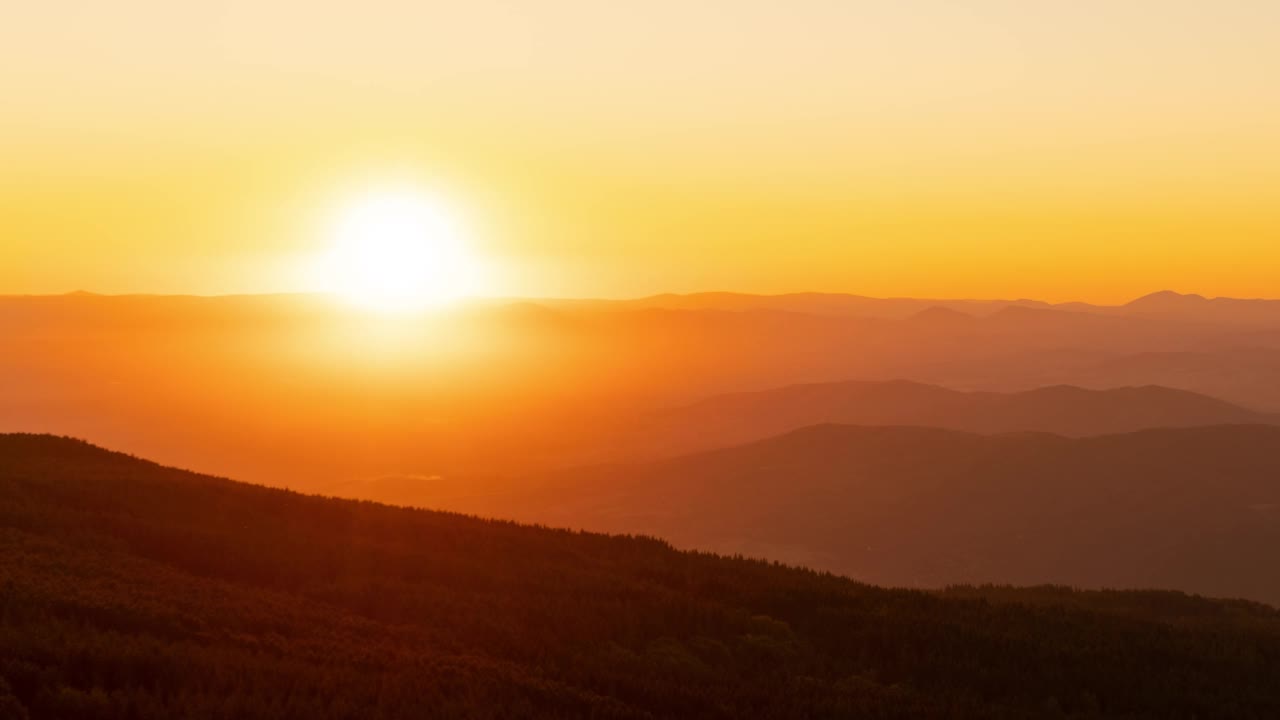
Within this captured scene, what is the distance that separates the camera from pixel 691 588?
67.4ft

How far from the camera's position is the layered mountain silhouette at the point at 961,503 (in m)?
113

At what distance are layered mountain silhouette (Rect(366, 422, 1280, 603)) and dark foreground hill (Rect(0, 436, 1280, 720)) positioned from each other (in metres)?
88.9

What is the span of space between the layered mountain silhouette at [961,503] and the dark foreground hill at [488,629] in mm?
88860

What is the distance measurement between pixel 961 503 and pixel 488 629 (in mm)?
129887

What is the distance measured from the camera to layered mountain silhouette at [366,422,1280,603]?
370ft

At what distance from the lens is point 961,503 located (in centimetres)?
13762

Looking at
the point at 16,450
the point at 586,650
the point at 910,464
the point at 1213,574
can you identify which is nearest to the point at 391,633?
the point at 586,650

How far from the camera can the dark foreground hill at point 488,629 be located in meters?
11.1

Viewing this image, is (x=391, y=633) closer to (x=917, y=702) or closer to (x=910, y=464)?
(x=917, y=702)

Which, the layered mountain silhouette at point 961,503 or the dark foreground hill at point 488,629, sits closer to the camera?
the dark foreground hill at point 488,629

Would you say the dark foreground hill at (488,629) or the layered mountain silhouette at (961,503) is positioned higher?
the layered mountain silhouette at (961,503)

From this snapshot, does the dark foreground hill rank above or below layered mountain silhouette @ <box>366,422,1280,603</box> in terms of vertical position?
below

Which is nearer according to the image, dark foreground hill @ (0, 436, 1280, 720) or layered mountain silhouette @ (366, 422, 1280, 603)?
dark foreground hill @ (0, 436, 1280, 720)

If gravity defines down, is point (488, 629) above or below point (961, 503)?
below
